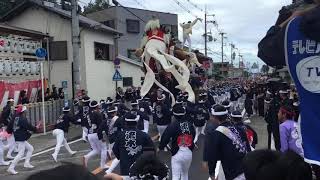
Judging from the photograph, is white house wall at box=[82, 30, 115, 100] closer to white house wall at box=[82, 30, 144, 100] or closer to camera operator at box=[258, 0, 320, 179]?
white house wall at box=[82, 30, 144, 100]

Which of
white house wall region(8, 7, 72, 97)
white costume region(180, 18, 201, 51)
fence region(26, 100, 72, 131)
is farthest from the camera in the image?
white costume region(180, 18, 201, 51)

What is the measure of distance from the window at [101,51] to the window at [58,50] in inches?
99.0

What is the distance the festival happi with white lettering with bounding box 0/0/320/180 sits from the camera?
3.07m

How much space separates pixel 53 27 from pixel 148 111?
1279 centimetres

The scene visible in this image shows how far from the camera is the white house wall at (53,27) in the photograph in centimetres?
3014

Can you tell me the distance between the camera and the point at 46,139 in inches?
791

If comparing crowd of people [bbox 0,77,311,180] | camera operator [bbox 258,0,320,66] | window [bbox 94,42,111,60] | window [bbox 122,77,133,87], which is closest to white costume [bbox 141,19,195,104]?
crowd of people [bbox 0,77,311,180]

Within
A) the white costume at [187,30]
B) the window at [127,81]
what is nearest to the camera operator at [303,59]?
the white costume at [187,30]

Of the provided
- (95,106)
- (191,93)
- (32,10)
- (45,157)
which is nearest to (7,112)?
(45,157)

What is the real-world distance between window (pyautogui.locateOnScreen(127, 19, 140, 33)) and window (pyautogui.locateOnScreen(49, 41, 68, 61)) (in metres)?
18.6

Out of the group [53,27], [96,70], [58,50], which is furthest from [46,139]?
[96,70]

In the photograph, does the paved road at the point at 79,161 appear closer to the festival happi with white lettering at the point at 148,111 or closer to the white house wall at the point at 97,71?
the festival happi with white lettering at the point at 148,111

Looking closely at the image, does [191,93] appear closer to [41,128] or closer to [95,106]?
[41,128]

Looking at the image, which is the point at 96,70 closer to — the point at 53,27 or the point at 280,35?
the point at 53,27
